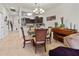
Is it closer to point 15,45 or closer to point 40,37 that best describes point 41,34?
point 40,37

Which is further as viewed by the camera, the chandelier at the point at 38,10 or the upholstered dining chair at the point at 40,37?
the upholstered dining chair at the point at 40,37

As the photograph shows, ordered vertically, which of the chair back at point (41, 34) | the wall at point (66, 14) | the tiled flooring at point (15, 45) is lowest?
the tiled flooring at point (15, 45)

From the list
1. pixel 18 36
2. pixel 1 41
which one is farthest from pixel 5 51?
pixel 18 36

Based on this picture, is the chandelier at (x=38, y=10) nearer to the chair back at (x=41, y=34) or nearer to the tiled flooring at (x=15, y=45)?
the chair back at (x=41, y=34)

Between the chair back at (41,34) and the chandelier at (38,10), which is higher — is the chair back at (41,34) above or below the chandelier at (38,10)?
below

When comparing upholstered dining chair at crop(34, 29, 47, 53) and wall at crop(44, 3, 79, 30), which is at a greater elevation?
wall at crop(44, 3, 79, 30)

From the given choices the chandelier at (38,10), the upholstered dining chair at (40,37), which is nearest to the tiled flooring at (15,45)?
the upholstered dining chair at (40,37)

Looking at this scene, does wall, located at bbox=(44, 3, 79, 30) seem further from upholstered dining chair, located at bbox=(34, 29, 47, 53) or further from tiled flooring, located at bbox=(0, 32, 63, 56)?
tiled flooring, located at bbox=(0, 32, 63, 56)

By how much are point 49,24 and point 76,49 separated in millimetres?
560

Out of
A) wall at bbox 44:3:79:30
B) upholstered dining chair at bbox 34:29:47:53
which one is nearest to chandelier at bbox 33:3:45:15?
wall at bbox 44:3:79:30

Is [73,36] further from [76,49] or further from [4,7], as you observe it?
[4,7]

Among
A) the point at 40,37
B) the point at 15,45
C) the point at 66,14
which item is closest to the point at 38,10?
the point at 66,14

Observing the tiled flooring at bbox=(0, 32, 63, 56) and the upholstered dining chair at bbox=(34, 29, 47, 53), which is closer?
the tiled flooring at bbox=(0, 32, 63, 56)

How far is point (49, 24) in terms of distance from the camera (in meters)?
1.59
